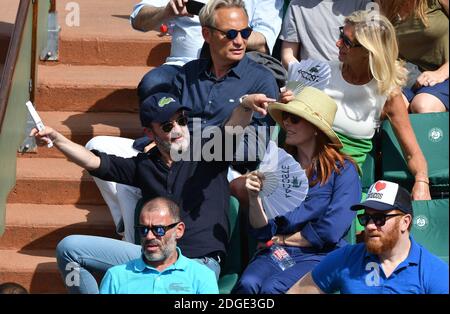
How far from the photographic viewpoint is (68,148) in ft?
23.3

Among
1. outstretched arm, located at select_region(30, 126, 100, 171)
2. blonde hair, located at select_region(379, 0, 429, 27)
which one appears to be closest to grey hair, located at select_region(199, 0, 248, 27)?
blonde hair, located at select_region(379, 0, 429, 27)

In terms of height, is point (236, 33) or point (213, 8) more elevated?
point (213, 8)

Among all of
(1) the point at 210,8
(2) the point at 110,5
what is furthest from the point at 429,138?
(2) the point at 110,5

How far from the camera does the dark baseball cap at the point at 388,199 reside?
20.8 feet

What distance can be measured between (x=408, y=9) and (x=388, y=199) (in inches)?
78.7

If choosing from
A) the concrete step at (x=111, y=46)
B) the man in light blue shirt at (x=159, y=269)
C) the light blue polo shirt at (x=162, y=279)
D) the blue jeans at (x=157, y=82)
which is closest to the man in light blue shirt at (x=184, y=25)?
the blue jeans at (x=157, y=82)

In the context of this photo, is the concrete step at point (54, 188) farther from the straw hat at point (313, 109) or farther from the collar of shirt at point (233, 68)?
the straw hat at point (313, 109)

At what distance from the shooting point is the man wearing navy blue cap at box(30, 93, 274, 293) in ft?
23.1

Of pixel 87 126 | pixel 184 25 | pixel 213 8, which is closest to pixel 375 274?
pixel 213 8

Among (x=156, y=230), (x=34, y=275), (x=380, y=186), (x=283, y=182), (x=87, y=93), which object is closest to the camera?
(x=380, y=186)

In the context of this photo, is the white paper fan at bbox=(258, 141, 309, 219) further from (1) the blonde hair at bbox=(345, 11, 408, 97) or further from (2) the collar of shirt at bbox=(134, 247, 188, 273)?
(1) the blonde hair at bbox=(345, 11, 408, 97)

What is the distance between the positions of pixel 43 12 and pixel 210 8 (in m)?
1.68

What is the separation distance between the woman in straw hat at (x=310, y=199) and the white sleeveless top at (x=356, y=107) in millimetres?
325

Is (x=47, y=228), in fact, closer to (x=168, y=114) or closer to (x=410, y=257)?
(x=168, y=114)
